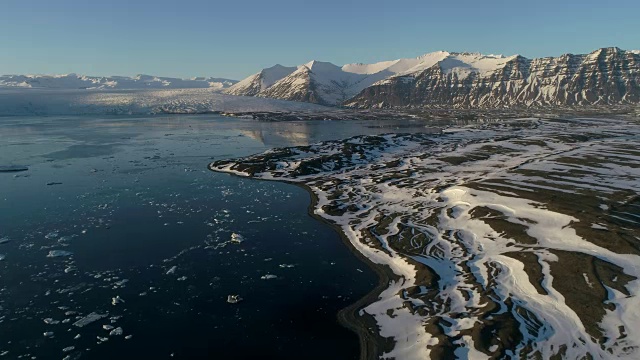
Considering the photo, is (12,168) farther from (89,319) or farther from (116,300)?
(89,319)

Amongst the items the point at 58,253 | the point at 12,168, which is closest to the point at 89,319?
the point at 58,253

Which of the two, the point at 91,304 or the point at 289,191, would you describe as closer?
the point at 91,304

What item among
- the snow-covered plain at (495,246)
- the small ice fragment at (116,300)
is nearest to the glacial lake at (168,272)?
the small ice fragment at (116,300)

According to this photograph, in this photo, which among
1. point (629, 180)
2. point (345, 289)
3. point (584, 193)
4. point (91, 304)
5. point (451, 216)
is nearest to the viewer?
point (91, 304)

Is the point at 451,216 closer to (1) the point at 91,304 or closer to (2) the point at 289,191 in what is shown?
(2) the point at 289,191

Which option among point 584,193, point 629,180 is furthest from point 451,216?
point 629,180

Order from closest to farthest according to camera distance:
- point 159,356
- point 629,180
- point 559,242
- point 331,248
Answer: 1. point 159,356
2. point 559,242
3. point 331,248
4. point 629,180
